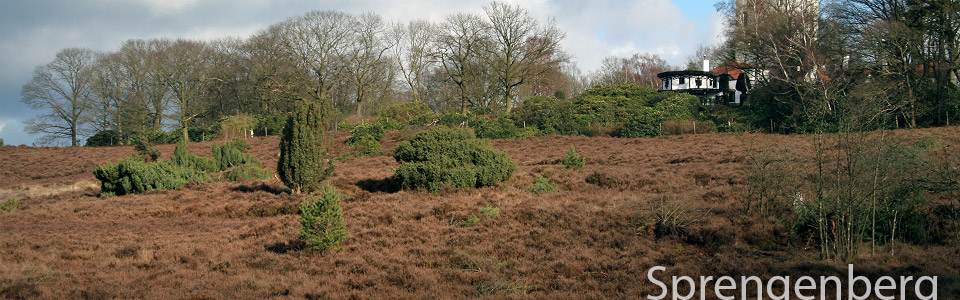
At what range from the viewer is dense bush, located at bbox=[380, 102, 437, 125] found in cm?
4047

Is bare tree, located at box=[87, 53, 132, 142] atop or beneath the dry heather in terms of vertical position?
atop

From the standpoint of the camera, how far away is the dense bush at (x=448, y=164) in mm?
16562

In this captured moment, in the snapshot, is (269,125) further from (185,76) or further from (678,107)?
(678,107)

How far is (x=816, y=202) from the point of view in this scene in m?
9.62

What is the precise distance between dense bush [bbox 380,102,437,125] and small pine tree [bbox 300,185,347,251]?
29720 mm

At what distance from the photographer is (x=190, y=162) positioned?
2428cm

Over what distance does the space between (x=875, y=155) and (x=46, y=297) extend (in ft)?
39.6

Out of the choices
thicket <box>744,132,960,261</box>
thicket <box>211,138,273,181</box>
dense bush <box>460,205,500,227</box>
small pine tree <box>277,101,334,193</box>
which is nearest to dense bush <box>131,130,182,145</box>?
thicket <box>211,138,273,181</box>

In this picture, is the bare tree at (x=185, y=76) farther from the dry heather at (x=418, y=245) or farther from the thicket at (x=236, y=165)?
the dry heather at (x=418, y=245)

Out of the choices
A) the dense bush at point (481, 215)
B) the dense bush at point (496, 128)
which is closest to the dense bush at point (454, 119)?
the dense bush at point (496, 128)

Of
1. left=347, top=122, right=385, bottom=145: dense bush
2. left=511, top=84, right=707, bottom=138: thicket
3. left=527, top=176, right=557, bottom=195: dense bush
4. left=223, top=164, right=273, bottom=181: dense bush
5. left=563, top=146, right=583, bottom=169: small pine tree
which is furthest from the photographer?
left=347, top=122, right=385, bottom=145: dense bush

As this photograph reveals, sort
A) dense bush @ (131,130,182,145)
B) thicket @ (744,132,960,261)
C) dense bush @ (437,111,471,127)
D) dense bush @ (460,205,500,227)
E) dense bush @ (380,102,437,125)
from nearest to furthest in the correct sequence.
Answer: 1. thicket @ (744,132,960,261)
2. dense bush @ (460,205,500,227)
3. dense bush @ (437,111,471,127)
4. dense bush @ (380,102,437,125)
5. dense bush @ (131,130,182,145)

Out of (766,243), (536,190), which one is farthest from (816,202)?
(536,190)

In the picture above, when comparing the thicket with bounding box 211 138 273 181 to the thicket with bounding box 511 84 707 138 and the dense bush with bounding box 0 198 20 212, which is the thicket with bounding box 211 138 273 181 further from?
the thicket with bounding box 511 84 707 138
